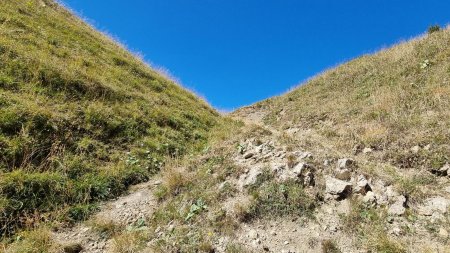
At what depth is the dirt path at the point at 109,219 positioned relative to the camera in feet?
18.4

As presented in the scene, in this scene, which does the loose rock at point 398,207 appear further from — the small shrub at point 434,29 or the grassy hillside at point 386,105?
the small shrub at point 434,29

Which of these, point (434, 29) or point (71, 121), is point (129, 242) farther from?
point (434, 29)

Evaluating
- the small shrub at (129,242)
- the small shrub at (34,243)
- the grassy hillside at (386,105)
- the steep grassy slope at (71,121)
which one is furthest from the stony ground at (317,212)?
the grassy hillside at (386,105)

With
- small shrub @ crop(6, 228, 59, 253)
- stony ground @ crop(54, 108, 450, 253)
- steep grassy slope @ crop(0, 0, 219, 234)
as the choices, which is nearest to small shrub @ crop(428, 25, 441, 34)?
steep grassy slope @ crop(0, 0, 219, 234)

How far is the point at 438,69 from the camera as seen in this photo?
14133 mm

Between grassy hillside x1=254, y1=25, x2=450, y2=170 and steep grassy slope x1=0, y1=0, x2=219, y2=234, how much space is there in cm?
509

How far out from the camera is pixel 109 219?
6.18m

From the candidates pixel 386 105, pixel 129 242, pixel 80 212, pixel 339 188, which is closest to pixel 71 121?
pixel 80 212

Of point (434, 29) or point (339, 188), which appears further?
point (434, 29)

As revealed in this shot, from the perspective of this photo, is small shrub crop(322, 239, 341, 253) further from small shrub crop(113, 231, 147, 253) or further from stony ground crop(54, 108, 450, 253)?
small shrub crop(113, 231, 147, 253)

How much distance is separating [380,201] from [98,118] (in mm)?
7397

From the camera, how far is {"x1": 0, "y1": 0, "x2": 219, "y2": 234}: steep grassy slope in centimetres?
655

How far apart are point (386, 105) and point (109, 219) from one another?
34.1 feet

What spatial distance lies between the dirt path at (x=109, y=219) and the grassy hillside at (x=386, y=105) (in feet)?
17.9
